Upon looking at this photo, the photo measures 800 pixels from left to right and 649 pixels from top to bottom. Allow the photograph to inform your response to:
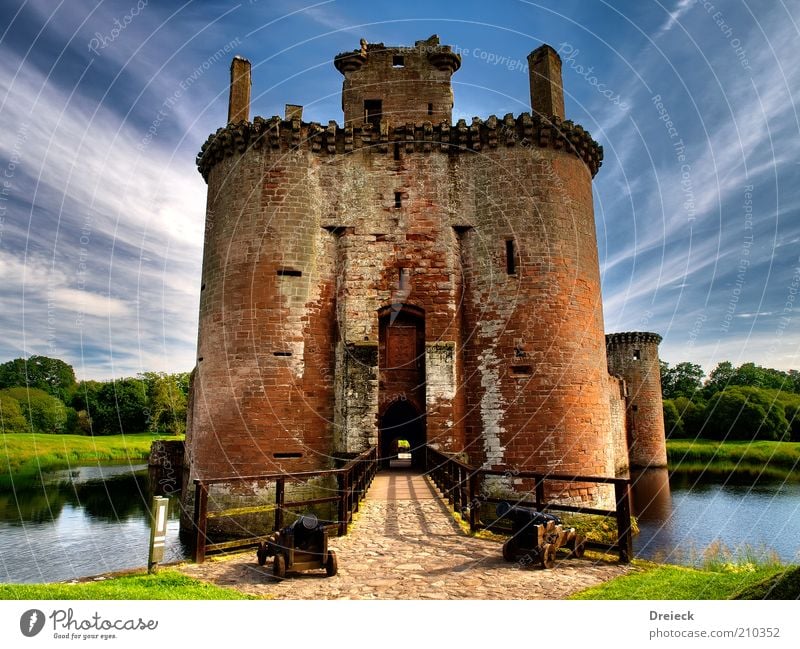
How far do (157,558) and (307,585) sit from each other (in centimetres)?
210

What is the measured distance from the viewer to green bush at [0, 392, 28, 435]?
1324 inches

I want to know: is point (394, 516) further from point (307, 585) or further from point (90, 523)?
point (90, 523)

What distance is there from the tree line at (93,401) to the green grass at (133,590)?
41.6m

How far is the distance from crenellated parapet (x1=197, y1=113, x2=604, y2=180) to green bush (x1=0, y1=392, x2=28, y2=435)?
28792mm

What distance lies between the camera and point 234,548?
24.5 feet

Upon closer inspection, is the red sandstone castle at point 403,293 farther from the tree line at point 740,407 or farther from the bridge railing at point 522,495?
the tree line at point 740,407

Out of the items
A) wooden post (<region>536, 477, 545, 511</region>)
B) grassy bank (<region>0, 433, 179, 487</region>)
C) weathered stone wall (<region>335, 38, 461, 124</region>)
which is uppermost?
weathered stone wall (<region>335, 38, 461, 124</region>)

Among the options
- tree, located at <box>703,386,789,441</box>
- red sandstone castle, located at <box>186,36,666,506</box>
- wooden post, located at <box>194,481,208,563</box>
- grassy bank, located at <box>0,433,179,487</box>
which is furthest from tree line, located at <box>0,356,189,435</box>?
tree, located at <box>703,386,789,441</box>

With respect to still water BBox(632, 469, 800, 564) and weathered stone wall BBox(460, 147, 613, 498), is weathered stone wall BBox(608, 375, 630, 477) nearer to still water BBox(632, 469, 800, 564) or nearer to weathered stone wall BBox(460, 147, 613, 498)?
still water BBox(632, 469, 800, 564)

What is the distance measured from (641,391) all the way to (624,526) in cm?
3366

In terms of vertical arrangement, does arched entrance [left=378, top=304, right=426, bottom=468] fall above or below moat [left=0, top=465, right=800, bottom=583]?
above

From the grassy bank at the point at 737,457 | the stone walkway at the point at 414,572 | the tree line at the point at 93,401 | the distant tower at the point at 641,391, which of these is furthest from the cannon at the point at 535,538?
the tree line at the point at 93,401
